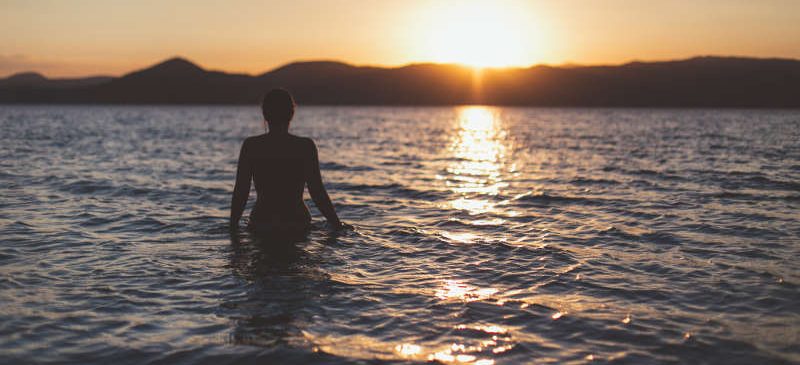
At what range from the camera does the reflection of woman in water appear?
8172 millimetres

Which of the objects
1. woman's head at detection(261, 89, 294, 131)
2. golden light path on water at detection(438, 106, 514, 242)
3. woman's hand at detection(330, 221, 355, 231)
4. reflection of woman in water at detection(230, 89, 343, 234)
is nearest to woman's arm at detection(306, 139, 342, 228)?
reflection of woman in water at detection(230, 89, 343, 234)

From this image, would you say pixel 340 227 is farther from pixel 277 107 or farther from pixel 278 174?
pixel 277 107

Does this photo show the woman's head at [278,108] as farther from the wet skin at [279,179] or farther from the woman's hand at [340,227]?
the woman's hand at [340,227]

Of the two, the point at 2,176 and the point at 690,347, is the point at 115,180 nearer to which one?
the point at 2,176

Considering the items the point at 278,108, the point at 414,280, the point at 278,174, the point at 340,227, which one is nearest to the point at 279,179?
the point at 278,174

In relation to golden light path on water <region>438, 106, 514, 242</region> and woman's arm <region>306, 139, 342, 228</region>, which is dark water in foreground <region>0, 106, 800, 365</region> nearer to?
golden light path on water <region>438, 106, 514, 242</region>

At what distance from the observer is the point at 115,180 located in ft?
60.2

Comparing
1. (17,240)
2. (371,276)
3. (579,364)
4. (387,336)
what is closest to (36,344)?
(387,336)

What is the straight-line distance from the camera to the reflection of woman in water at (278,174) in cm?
817

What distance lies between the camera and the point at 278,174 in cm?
854

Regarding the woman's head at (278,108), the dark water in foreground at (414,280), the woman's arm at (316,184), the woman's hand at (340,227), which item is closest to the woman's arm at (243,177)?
the woman's head at (278,108)

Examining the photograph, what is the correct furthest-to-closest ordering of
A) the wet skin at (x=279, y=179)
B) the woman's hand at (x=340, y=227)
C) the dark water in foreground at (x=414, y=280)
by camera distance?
the woman's hand at (x=340, y=227) < the wet skin at (x=279, y=179) < the dark water in foreground at (x=414, y=280)

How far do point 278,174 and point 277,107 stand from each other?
1.05 metres

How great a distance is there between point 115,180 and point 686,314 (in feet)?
56.7
